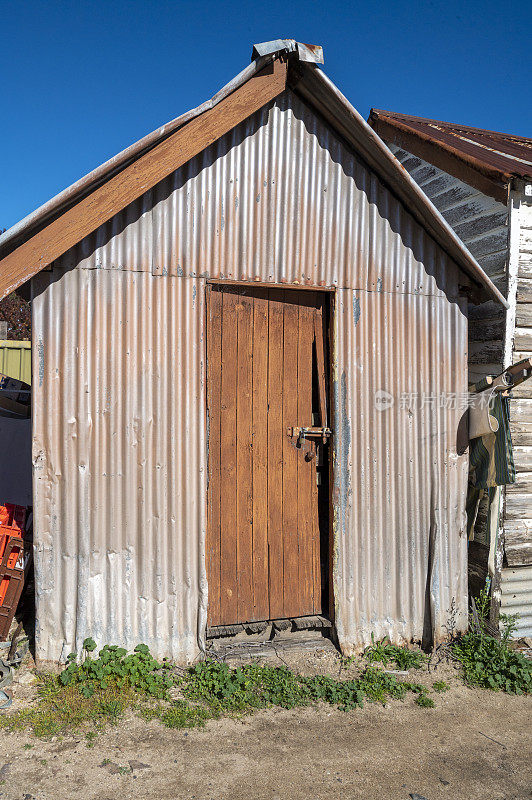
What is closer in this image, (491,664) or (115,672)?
(115,672)

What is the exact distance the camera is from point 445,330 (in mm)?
5539

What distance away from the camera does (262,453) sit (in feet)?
16.6

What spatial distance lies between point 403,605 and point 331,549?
2.94ft

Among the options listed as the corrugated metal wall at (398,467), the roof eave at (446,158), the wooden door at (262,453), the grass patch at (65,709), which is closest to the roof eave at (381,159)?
the corrugated metal wall at (398,467)

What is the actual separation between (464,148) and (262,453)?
4.18 meters

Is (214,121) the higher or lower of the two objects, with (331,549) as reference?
higher

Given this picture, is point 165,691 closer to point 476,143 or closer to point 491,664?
point 491,664

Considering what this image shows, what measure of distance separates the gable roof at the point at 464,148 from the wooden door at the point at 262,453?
217cm

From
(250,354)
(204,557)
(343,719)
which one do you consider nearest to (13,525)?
(204,557)

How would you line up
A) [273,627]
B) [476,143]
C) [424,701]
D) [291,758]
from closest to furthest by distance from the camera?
[291,758], [424,701], [273,627], [476,143]

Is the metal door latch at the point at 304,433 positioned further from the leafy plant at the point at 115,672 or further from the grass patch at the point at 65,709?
the grass patch at the point at 65,709

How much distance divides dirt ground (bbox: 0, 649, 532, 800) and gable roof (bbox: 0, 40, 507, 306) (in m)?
2.98

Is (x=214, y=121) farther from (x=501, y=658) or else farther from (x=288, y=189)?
(x=501, y=658)

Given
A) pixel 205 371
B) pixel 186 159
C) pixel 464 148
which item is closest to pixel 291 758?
pixel 205 371
